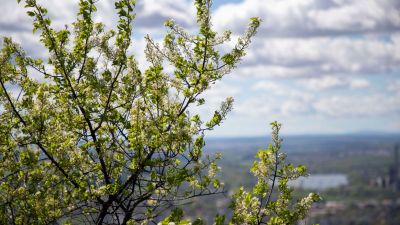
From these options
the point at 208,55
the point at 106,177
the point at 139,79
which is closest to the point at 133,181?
the point at 106,177

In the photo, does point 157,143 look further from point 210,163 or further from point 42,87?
point 42,87

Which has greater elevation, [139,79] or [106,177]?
[139,79]

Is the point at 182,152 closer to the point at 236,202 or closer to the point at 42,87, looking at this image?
the point at 236,202

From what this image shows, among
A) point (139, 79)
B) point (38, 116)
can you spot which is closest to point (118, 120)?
point (139, 79)

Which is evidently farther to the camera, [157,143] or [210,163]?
[210,163]

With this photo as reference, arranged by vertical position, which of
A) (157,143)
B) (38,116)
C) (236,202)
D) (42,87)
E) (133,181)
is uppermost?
(42,87)

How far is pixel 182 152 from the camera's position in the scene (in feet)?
28.0

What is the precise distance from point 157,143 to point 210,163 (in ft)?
3.60

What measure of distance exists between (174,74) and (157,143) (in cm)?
148

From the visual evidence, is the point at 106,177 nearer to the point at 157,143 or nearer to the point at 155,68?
the point at 157,143

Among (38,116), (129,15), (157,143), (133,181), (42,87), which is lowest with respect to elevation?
(133,181)

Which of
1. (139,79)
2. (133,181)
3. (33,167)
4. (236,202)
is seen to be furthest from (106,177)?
(236,202)

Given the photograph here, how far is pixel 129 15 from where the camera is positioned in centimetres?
851

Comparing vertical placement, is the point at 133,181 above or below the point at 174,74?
below
